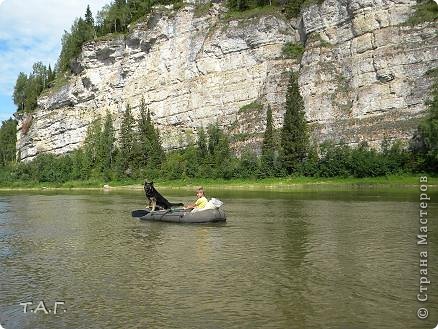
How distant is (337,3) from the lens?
78.8 m

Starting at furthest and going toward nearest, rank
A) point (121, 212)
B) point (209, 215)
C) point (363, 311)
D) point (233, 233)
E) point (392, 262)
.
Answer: point (121, 212)
point (209, 215)
point (233, 233)
point (392, 262)
point (363, 311)

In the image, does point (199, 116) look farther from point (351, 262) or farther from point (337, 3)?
point (351, 262)

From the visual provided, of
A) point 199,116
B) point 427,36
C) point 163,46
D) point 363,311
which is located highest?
point 163,46

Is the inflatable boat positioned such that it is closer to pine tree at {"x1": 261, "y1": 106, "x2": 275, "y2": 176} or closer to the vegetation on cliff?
the vegetation on cliff

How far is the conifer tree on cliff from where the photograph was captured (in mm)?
68750

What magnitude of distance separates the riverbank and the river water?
3244 cm

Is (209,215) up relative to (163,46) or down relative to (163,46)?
down

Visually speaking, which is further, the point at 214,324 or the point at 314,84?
the point at 314,84

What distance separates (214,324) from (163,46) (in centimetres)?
9098

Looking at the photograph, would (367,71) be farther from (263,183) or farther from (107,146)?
(107,146)

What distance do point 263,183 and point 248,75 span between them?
26572 mm

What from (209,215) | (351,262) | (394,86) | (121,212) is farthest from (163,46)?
(351,262)

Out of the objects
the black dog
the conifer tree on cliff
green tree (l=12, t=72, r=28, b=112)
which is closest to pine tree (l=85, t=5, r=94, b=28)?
green tree (l=12, t=72, r=28, b=112)

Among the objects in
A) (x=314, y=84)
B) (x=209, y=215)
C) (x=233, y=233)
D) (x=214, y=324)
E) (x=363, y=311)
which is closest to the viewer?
(x=214, y=324)
